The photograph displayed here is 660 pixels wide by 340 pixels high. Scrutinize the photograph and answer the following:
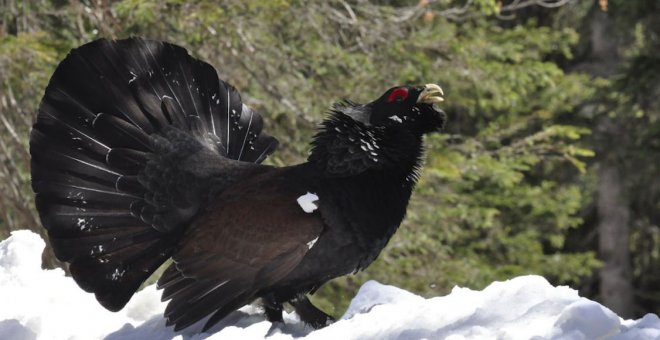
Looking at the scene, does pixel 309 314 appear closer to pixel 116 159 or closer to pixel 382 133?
pixel 382 133

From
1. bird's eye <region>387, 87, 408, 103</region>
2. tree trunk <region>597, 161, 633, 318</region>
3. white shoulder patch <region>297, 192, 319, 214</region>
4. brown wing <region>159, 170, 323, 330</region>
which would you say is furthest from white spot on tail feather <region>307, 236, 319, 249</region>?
tree trunk <region>597, 161, 633, 318</region>

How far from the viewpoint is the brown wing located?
4281mm

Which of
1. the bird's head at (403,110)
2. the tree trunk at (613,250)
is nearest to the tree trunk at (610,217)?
the tree trunk at (613,250)

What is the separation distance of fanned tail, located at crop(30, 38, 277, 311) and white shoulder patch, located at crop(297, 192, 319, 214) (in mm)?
687

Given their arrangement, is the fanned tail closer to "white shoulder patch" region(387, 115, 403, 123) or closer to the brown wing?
the brown wing

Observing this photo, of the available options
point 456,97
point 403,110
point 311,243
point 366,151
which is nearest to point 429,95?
point 403,110

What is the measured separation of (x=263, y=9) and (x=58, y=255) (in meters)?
3.79

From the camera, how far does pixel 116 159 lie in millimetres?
5070

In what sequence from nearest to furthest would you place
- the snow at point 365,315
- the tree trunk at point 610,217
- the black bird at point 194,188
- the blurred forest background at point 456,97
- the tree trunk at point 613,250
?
the snow at point 365,315, the black bird at point 194,188, the blurred forest background at point 456,97, the tree trunk at point 610,217, the tree trunk at point 613,250

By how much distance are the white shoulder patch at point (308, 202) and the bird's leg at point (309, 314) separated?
435 mm

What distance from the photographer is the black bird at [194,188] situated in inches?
174

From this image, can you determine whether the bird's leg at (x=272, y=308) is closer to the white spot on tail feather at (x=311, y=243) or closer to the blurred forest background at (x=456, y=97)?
the white spot on tail feather at (x=311, y=243)

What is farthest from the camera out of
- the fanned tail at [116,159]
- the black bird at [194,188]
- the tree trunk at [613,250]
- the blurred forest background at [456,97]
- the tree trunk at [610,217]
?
the tree trunk at [613,250]

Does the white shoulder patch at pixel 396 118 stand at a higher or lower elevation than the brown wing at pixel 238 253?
higher
